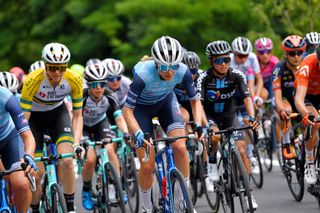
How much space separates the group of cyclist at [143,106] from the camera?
8.95 metres

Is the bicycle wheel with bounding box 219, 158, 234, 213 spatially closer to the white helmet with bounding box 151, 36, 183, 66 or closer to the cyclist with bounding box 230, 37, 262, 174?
the white helmet with bounding box 151, 36, 183, 66

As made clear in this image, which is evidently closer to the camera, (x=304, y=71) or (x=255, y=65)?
(x=304, y=71)

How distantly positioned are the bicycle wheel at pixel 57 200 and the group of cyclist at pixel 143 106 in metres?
0.29

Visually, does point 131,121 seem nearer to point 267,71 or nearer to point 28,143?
point 28,143

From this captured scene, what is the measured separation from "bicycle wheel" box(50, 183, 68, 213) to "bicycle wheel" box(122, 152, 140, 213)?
93.7 inches

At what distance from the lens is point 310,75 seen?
10555mm

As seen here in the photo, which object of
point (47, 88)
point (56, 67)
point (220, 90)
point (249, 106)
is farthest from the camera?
point (220, 90)

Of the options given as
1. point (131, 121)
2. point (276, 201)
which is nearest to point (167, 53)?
point (131, 121)

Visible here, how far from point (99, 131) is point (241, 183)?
2901 millimetres

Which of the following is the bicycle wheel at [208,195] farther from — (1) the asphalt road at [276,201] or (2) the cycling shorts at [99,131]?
(2) the cycling shorts at [99,131]

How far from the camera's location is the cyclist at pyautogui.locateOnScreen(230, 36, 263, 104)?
14.6m

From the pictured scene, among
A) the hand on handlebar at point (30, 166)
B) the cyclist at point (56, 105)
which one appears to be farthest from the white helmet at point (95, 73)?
the hand on handlebar at point (30, 166)

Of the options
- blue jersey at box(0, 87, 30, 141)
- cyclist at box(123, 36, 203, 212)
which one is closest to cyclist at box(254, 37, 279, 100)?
cyclist at box(123, 36, 203, 212)

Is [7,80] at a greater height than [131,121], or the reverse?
[7,80]
